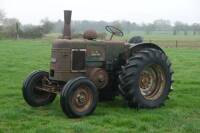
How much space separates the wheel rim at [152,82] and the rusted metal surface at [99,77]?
75 cm

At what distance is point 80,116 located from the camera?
7977 millimetres

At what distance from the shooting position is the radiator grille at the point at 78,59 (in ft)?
27.9

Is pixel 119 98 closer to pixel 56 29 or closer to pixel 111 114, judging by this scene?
pixel 111 114

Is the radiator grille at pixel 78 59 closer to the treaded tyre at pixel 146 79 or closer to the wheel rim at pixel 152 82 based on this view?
the treaded tyre at pixel 146 79

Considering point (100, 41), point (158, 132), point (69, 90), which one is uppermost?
point (100, 41)

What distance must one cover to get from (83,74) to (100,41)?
751mm

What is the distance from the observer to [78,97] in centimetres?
807

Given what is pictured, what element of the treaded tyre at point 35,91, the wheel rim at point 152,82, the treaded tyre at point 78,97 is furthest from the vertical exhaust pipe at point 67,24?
the wheel rim at point 152,82

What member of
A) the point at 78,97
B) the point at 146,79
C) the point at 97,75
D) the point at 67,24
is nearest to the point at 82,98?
the point at 78,97

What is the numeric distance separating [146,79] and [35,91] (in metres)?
2.30

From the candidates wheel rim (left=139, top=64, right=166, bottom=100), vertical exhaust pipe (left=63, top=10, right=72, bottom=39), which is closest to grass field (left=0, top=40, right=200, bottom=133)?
wheel rim (left=139, top=64, right=166, bottom=100)

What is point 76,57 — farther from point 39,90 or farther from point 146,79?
point 146,79

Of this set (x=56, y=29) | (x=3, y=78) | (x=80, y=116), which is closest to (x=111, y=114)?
(x=80, y=116)

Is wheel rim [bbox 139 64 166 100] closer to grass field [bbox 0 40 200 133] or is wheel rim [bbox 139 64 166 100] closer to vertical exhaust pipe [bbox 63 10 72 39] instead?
grass field [bbox 0 40 200 133]
